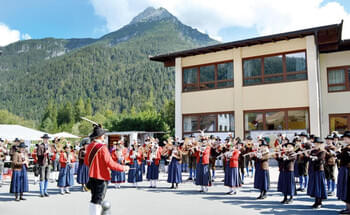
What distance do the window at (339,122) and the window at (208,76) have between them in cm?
607

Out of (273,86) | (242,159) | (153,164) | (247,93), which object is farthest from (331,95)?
(153,164)

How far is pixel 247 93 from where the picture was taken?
19266 mm

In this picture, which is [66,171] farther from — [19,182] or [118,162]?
[118,162]

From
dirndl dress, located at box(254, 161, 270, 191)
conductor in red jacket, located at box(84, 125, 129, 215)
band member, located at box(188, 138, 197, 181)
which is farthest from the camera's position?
band member, located at box(188, 138, 197, 181)

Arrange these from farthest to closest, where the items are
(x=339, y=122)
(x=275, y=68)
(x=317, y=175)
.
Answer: (x=275, y=68) < (x=339, y=122) < (x=317, y=175)

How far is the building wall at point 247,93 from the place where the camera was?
1755 cm

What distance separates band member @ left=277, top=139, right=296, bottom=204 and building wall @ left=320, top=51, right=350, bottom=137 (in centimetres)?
999

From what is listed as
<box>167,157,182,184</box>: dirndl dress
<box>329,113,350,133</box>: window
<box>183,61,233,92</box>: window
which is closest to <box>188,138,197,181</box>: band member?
<box>167,157,182,184</box>: dirndl dress

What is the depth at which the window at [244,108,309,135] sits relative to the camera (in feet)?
57.8

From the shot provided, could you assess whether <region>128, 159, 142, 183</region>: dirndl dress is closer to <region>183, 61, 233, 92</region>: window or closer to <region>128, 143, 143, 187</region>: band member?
<region>128, 143, 143, 187</region>: band member

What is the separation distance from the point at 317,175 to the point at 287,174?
83 centimetres

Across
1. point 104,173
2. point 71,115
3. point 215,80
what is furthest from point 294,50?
point 71,115

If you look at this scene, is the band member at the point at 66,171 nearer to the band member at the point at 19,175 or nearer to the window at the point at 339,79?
the band member at the point at 19,175

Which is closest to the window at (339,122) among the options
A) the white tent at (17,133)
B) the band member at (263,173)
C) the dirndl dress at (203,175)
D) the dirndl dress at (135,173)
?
the band member at (263,173)
